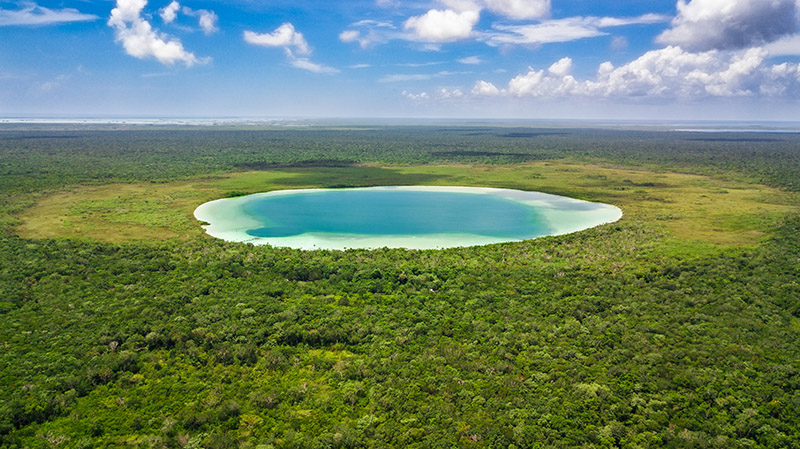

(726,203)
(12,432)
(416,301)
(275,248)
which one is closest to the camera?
(12,432)

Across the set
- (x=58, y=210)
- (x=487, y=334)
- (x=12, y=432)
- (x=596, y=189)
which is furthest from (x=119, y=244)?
(x=596, y=189)

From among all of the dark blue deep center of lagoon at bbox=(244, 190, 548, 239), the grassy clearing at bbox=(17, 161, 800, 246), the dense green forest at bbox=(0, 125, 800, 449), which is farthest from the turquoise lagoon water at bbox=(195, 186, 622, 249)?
the dense green forest at bbox=(0, 125, 800, 449)

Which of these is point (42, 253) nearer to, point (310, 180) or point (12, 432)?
point (12, 432)

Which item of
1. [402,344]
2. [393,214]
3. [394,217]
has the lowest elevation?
[402,344]

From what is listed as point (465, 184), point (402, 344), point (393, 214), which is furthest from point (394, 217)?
point (402, 344)

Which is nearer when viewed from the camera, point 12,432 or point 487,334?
point 12,432

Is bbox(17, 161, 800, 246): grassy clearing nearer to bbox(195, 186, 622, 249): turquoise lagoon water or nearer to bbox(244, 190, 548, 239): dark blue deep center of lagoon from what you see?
bbox(195, 186, 622, 249): turquoise lagoon water

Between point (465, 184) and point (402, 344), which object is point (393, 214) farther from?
point (402, 344)
